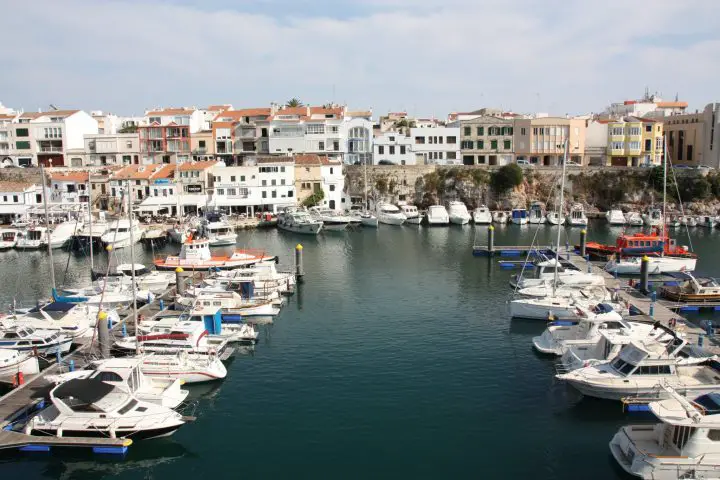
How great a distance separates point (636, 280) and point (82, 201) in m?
69.6

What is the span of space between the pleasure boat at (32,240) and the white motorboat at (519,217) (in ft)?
185

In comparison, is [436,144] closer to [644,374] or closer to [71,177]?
[71,177]

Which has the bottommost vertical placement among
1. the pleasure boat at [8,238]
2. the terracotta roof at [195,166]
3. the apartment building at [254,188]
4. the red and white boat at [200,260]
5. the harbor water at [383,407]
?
the harbor water at [383,407]

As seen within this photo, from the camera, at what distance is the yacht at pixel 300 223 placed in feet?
250

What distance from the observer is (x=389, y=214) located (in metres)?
83.9

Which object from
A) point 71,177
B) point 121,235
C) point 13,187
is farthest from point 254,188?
point 13,187

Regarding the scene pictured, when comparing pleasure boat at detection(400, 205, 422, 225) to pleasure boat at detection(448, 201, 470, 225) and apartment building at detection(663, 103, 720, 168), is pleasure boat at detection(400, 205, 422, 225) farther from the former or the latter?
apartment building at detection(663, 103, 720, 168)

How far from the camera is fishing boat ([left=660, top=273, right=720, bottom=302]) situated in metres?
42.8

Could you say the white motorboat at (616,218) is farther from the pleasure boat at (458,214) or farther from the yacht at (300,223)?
the yacht at (300,223)

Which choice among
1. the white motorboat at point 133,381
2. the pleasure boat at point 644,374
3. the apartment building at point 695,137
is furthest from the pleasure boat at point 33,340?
the apartment building at point 695,137

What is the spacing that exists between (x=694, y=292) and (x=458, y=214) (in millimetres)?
42108

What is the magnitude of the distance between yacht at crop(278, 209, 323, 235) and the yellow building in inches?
1961

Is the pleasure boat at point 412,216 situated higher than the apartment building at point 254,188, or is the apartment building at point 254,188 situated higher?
the apartment building at point 254,188

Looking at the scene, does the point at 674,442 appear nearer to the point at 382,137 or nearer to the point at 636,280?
the point at 636,280
